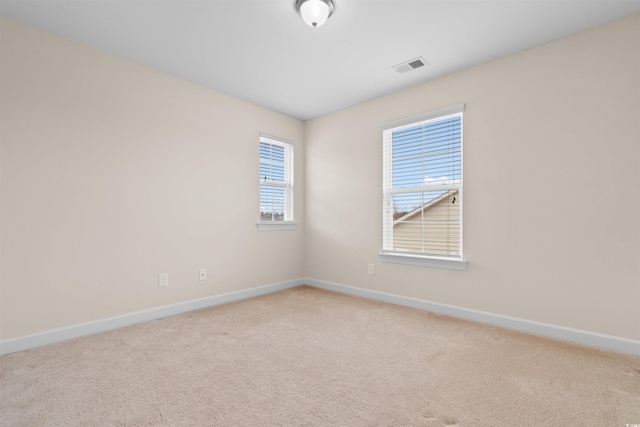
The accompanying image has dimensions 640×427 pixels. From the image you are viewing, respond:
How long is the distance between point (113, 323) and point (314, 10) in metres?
3.09

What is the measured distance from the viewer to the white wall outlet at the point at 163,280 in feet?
9.68

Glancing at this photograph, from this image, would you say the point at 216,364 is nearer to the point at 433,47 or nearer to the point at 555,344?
the point at 555,344

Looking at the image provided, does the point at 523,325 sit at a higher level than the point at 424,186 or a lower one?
lower

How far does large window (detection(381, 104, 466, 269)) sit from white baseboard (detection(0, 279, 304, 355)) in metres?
1.97

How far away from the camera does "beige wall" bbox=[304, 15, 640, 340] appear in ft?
7.16

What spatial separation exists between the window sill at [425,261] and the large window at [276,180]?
5.14ft

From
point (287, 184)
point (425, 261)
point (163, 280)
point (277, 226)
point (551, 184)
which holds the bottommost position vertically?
point (163, 280)

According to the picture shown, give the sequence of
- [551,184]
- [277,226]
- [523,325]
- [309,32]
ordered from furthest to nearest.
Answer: [277,226] → [523,325] → [551,184] → [309,32]

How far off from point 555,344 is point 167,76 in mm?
4319

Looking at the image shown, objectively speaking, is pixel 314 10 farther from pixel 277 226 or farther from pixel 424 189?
pixel 277 226

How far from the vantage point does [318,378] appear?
1831 millimetres

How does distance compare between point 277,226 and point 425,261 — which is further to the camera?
point 277,226

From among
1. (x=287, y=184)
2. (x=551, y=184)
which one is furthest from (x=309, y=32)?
(x=551, y=184)

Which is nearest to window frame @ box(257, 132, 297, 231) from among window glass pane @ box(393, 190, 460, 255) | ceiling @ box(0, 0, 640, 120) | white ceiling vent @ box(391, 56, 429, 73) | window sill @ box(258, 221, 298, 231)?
window sill @ box(258, 221, 298, 231)
